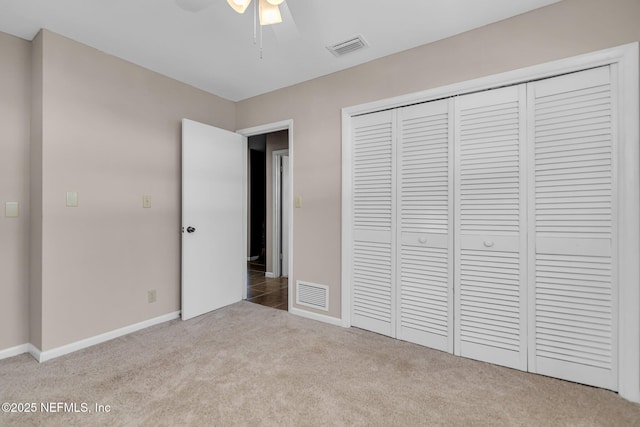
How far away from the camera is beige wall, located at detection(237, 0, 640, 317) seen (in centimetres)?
190

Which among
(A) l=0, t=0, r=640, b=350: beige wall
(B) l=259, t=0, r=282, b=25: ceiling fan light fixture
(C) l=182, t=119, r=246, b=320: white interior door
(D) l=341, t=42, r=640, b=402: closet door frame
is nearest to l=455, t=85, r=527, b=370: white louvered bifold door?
(A) l=0, t=0, r=640, b=350: beige wall

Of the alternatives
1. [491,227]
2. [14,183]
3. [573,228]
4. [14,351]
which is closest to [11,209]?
[14,183]

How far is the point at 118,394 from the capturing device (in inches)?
71.8

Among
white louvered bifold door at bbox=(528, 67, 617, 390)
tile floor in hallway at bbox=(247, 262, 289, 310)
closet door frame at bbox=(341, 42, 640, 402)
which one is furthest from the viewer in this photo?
tile floor in hallway at bbox=(247, 262, 289, 310)

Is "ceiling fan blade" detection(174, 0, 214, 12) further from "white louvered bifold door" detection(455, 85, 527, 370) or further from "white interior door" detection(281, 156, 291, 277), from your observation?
"white interior door" detection(281, 156, 291, 277)

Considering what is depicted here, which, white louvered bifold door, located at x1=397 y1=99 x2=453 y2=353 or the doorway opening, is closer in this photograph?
white louvered bifold door, located at x1=397 y1=99 x2=453 y2=353

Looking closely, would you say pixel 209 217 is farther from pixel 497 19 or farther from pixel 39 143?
pixel 497 19

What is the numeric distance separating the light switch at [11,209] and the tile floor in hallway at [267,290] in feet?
7.49

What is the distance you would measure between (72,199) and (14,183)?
0.40 meters

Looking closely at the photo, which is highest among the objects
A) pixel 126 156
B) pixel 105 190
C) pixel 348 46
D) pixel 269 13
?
pixel 348 46

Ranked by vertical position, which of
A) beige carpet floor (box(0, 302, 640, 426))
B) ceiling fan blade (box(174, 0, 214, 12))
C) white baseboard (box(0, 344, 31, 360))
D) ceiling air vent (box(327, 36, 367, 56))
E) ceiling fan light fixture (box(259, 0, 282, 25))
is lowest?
beige carpet floor (box(0, 302, 640, 426))

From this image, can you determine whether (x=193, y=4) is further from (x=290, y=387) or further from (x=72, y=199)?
(x=290, y=387)

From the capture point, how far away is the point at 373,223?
274 centimetres

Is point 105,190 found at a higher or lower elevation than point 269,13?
lower
